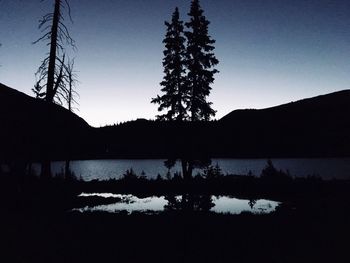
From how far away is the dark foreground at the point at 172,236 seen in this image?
25.7 feet

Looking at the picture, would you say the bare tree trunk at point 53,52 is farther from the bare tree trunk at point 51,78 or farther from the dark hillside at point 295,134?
the dark hillside at point 295,134

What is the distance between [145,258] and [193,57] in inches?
971

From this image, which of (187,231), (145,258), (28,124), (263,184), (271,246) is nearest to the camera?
(145,258)

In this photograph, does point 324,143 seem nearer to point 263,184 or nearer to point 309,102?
point 309,102

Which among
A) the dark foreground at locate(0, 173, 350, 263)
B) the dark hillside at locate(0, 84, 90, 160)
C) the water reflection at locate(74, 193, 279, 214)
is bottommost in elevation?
the water reflection at locate(74, 193, 279, 214)

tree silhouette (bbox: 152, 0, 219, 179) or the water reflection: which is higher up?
tree silhouette (bbox: 152, 0, 219, 179)

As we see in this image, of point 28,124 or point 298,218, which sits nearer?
point 298,218

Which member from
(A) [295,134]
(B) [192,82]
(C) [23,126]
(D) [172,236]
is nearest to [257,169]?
(B) [192,82]

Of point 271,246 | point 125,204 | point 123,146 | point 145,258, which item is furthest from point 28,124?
point 123,146

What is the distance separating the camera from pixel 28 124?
19078mm

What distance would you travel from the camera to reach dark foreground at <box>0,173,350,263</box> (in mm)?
7824

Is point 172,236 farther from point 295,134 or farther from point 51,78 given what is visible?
point 295,134

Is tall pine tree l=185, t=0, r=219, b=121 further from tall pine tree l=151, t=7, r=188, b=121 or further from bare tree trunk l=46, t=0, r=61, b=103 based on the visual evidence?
bare tree trunk l=46, t=0, r=61, b=103

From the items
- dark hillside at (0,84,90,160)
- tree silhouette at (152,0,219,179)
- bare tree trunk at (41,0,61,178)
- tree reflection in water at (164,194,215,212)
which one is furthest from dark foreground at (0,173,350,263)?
tree silhouette at (152,0,219,179)
